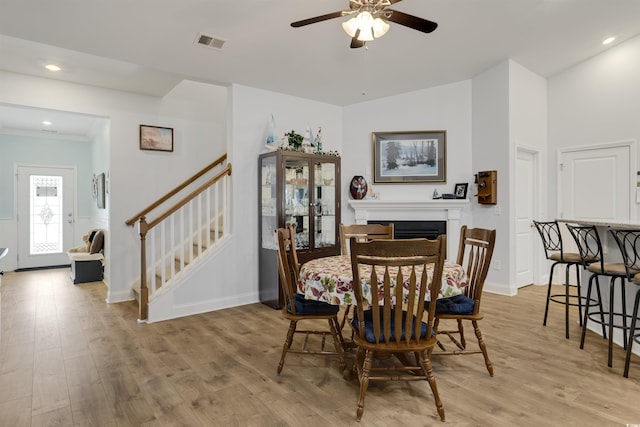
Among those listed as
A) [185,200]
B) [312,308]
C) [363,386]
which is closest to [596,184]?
[312,308]

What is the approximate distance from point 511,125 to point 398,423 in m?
4.15

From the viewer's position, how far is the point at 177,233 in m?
5.21

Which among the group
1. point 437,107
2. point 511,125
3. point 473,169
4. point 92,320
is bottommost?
point 92,320

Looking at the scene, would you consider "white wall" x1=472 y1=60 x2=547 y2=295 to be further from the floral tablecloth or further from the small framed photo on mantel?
the small framed photo on mantel

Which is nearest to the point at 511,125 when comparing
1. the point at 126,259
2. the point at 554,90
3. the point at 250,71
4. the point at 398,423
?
the point at 554,90

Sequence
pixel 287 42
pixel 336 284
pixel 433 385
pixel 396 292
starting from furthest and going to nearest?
1. pixel 287 42
2. pixel 336 284
3. pixel 433 385
4. pixel 396 292

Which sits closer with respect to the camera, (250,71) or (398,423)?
(398,423)

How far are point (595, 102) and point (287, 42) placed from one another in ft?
14.3

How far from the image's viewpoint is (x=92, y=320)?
3.86 m

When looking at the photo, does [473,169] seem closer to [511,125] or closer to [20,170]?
[511,125]

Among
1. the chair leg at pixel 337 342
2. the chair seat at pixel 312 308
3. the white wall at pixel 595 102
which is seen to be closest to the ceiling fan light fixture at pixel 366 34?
the chair seat at pixel 312 308

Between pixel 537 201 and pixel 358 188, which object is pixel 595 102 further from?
pixel 358 188

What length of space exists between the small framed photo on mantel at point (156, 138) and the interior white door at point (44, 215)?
11.7 ft

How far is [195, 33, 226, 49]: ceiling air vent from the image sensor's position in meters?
3.38
